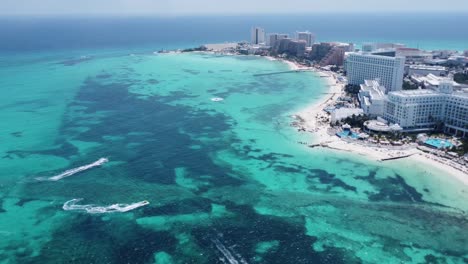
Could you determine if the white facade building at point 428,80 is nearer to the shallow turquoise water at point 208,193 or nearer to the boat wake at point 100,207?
the shallow turquoise water at point 208,193

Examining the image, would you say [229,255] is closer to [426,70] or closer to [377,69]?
[377,69]

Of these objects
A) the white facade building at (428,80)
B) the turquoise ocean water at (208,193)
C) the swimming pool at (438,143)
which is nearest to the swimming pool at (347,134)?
the turquoise ocean water at (208,193)

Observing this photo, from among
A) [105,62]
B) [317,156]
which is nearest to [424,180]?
[317,156]

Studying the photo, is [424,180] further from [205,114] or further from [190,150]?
[205,114]

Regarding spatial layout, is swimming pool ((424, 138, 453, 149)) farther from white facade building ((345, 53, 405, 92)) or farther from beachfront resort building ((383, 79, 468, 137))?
white facade building ((345, 53, 405, 92))

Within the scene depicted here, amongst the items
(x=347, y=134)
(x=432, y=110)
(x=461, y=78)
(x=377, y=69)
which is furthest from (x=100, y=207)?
(x=461, y=78)
